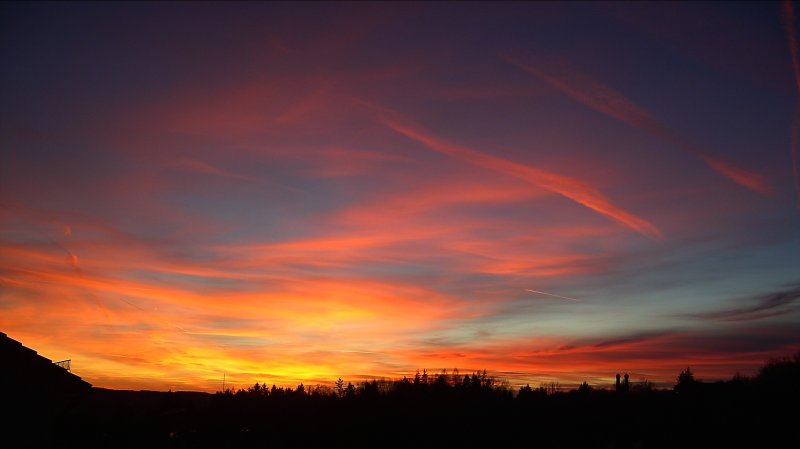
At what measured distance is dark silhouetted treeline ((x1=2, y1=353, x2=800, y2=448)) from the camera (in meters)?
26.5

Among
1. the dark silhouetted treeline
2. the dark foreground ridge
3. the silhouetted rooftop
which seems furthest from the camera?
the dark silhouetted treeline

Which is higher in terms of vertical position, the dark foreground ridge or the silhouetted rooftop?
the silhouetted rooftop

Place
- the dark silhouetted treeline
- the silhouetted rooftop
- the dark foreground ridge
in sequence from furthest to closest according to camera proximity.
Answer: the dark silhouetted treeline, the dark foreground ridge, the silhouetted rooftop

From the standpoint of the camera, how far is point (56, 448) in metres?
22.8

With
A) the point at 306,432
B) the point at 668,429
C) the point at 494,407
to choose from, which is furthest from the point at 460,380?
the point at 668,429

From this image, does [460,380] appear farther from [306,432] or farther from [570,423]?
[570,423]

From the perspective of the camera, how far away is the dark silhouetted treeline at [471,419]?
26.5 meters

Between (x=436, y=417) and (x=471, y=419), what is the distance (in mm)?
2717

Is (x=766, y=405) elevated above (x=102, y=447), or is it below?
above

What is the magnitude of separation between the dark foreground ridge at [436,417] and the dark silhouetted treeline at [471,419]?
9 centimetres

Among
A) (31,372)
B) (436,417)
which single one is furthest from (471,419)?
(31,372)

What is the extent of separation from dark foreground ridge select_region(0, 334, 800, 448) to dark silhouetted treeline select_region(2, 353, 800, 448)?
9 centimetres

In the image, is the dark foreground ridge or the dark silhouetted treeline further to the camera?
the dark silhouetted treeline

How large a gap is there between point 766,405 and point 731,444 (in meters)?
5.70
